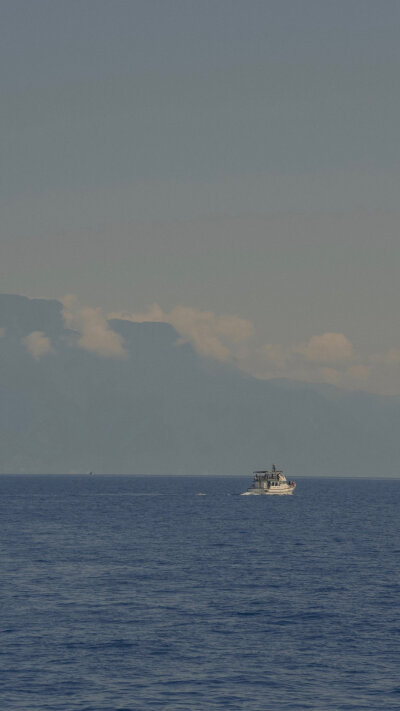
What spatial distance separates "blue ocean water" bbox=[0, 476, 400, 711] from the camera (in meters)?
53.3

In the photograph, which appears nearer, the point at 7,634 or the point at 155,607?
the point at 7,634

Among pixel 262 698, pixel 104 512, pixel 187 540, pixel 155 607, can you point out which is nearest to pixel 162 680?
pixel 262 698

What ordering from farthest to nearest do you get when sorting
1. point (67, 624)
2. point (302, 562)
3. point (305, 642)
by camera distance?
point (302, 562)
point (67, 624)
point (305, 642)

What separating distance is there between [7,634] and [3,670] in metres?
9.38

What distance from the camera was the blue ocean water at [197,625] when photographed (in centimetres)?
5327

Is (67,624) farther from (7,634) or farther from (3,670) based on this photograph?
(3,670)

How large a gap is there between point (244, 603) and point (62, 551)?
4099 centimetres

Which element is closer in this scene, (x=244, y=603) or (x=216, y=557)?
(x=244, y=603)

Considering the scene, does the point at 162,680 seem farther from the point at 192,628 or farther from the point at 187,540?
the point at 187,540

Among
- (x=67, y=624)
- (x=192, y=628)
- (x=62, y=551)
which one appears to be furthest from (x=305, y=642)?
(x=62, y=551)

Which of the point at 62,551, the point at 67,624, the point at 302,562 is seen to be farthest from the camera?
the point at 62,551

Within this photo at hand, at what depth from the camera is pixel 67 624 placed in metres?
70.3

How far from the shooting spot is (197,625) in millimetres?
69875

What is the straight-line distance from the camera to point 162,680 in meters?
55.6
